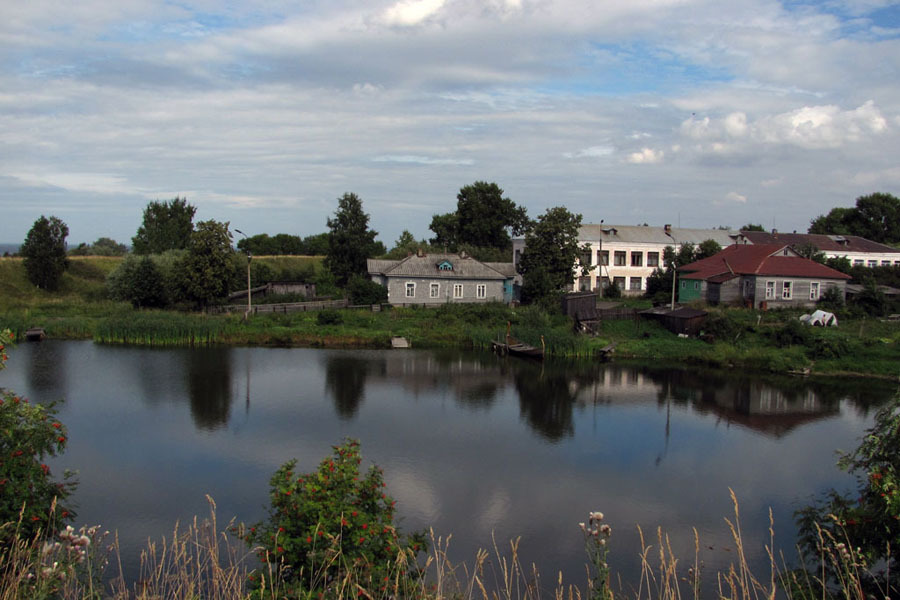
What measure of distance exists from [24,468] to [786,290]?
140 feet

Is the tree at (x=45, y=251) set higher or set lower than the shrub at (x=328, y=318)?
higher

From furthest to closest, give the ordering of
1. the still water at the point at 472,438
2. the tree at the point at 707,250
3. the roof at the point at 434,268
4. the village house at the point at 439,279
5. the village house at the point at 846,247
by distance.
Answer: the village house at the point at 846,247, the tree at the point at 707,250, the roof at the point at 434,268, the village house at the point at 439,279, the still water at the point at 472,438

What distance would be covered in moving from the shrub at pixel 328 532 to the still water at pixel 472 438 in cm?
492

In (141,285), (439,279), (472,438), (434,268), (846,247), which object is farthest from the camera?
(846,247)

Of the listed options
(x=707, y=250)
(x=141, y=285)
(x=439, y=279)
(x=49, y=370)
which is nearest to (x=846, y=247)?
(x=707, y=250)

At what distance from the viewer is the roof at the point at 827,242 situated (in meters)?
58.8

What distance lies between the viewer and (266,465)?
16797 millimetres

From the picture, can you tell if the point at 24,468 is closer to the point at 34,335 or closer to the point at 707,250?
the point at 34,335

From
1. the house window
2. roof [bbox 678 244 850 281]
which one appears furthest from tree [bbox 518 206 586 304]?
the house window

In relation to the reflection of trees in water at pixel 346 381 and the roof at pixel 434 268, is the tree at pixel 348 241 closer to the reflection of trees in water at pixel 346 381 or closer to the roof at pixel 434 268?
the roof at pixel 434 268

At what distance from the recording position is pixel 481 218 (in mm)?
68250

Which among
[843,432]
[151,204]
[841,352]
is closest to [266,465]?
[843,432]

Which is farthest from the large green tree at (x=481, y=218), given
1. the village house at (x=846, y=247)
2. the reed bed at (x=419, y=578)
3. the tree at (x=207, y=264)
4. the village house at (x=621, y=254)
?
the reed bed at (x=419, y=578)

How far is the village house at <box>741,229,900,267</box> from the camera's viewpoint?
58.3 metres
